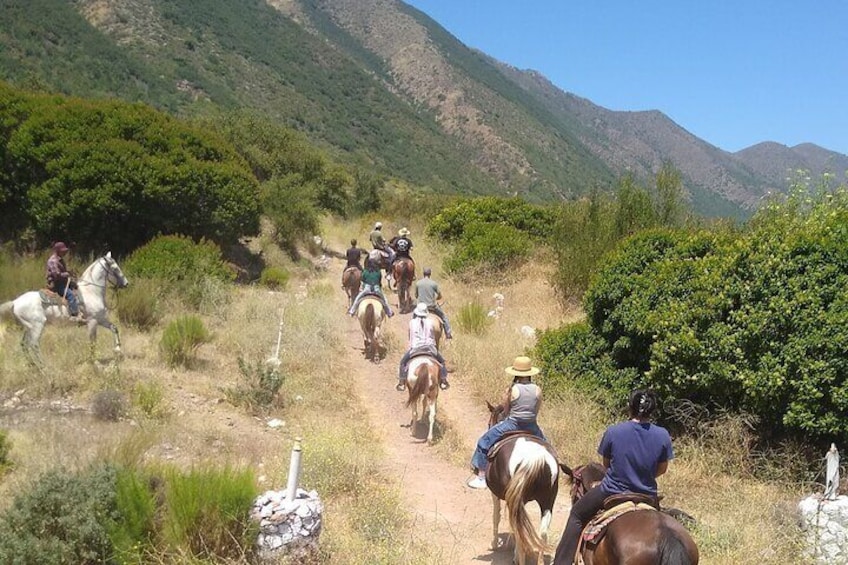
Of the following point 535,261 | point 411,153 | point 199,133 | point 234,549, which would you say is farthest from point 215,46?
point 234,549

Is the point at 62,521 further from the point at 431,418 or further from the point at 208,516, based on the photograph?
the point at 431,418

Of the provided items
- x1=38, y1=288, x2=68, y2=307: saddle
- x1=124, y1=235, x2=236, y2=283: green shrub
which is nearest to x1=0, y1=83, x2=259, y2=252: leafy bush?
x1=124, y1=235, x2=236, y2=283: green shrub

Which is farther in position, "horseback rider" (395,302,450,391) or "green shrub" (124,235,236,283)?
"green shrub" (124,235,236,283)

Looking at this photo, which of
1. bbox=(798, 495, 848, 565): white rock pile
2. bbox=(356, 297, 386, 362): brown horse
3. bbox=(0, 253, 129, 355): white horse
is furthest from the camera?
bbox=(356, 297, 386, 362): brown horse

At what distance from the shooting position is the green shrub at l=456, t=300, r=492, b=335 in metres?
13.0

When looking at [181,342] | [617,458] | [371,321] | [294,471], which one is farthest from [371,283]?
[617,458]

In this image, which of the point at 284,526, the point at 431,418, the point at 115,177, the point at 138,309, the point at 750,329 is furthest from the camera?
the point at 115,177

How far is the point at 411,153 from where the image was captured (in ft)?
307

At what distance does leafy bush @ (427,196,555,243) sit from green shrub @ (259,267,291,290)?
267 inches

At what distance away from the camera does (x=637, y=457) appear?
432 cm

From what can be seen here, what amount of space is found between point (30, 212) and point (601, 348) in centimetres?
1309

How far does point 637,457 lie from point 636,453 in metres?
0.03

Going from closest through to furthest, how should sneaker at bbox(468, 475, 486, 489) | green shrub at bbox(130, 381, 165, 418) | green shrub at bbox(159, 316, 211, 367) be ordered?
sneaker at bbox(468, 475, 486, 489), green shrub at bbox(130, 381, 165, 418), green shrub at bbox(159, 316, 211, 367)

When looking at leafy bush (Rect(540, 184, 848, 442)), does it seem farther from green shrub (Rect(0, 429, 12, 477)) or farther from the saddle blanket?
green shrub (Rect(0, 429, 12, 477))
